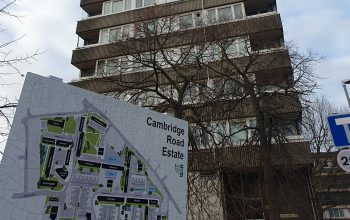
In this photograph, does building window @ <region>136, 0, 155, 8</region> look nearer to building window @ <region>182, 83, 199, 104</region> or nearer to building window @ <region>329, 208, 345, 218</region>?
building window @ <region>182, 83, 199, 104</region>

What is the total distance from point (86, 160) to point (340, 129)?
15.9 feet

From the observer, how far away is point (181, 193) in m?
3.71

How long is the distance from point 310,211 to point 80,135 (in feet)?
52.6

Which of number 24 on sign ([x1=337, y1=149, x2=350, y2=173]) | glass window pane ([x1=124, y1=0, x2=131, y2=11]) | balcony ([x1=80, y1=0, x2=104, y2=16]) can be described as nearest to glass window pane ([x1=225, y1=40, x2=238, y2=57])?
number 24 on sign ([x1=337, y1=149, x2=350, y2=173])

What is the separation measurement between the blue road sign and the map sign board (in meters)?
3.43

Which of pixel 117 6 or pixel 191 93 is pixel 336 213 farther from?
pixel 191 93

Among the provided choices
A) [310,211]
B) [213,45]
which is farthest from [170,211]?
[310,211]

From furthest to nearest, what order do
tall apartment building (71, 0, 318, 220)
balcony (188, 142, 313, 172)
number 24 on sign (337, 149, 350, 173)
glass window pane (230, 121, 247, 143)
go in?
glass window pane (230, 121, 247, 143)
tall apartment building (71, 0, 318, 220)
balcony (188, 142, 313, 172)
number 24 on sign (337, 149, 350, 173)

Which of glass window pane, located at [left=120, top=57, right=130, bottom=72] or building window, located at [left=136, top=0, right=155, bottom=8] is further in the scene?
building window, located at [left=136, top=0, right=155, bottom=8]

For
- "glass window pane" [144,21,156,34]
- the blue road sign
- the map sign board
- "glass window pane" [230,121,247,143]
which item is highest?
"glass window pane" [144,21,156,34]

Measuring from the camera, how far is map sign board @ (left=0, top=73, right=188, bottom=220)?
2699 millimetres

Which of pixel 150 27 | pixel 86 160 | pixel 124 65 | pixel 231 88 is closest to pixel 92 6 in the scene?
pixel 150 27

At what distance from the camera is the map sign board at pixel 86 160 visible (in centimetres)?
270

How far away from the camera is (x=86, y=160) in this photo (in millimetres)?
3115
